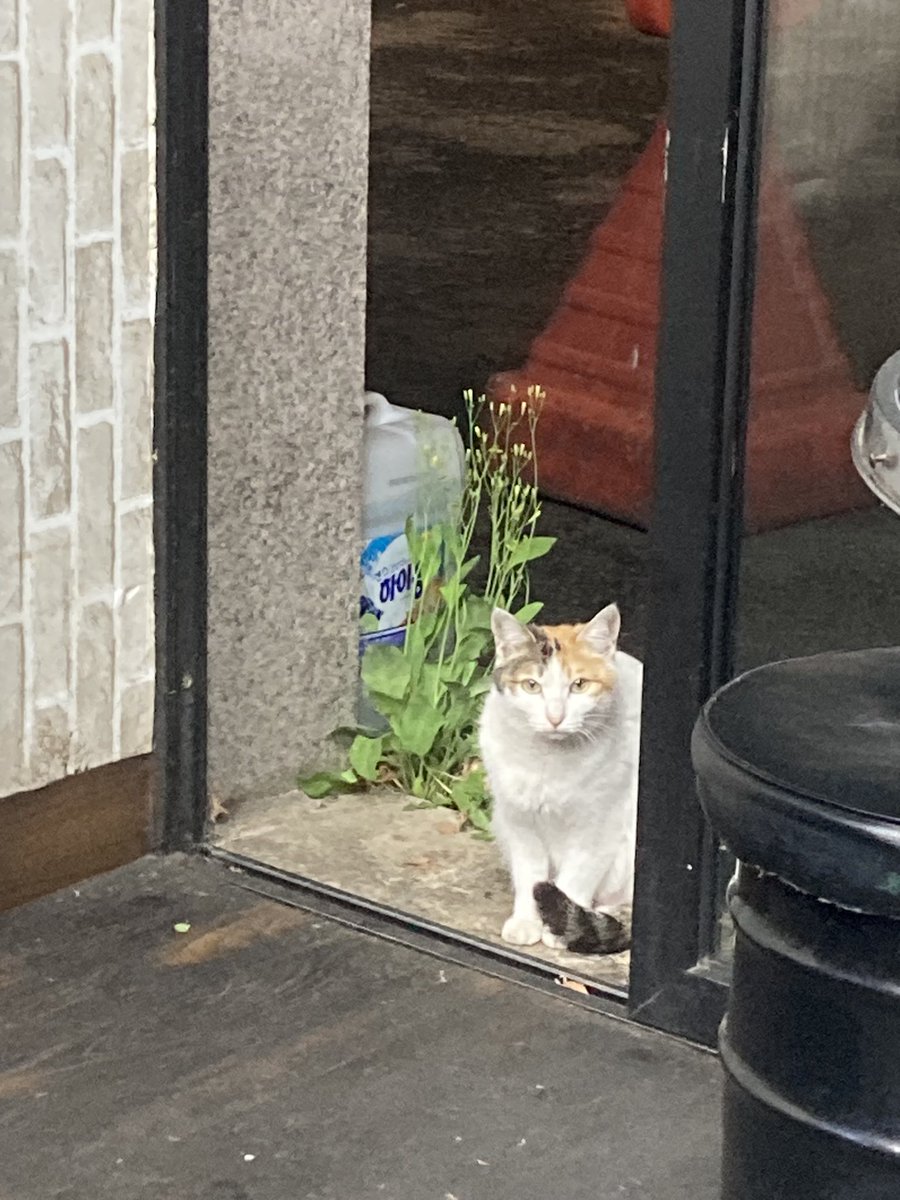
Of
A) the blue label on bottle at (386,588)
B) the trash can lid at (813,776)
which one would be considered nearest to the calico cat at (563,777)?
the blue label on bottle at (386,588)

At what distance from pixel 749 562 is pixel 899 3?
28.2 inches

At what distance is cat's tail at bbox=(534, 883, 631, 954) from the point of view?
283 cm

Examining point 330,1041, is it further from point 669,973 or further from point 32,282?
point 32,282

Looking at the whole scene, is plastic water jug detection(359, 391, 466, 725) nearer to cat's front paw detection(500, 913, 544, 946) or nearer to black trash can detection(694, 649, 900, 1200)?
cat's front paw detection(500, 913, 544, 946)

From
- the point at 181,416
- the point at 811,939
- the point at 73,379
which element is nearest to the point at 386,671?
the point at 181,416

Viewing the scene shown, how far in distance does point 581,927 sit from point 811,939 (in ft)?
5.11

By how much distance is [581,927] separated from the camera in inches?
111

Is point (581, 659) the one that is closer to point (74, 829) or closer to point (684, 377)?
point (684, 377)

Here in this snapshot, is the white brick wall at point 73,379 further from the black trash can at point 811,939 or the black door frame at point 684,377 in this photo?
the black trash can at point 811,939

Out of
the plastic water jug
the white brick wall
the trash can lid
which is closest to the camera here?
the trash can lid

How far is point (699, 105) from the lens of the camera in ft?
7.63

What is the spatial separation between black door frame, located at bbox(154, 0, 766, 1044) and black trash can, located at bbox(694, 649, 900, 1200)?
1.05 metres

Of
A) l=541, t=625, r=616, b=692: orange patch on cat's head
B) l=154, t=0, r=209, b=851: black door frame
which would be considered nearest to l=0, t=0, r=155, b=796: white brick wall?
l=154, t=0, r=209, b=851: black door frame

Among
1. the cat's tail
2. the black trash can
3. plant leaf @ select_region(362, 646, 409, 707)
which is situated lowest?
the cat's tail
